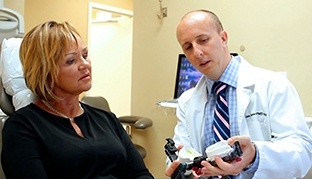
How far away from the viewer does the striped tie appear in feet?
4.14

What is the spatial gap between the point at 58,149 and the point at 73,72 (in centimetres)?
29

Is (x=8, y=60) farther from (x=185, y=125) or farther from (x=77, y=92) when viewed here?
(x=185, y=125)

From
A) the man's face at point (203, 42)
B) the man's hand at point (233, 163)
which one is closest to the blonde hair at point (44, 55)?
the man's face at point (203, 42)

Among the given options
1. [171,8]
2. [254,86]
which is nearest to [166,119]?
[171,8]

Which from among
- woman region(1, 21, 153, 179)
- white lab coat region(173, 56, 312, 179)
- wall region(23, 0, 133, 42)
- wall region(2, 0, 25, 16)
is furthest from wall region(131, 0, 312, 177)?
wall region(23, 0, 133, 42)

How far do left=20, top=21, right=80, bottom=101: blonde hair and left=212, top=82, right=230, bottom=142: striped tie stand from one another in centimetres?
57

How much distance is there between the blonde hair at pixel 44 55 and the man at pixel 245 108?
434 mm

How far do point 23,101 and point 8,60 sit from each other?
1.06ft

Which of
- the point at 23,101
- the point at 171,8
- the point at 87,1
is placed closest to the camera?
the point at 23,101

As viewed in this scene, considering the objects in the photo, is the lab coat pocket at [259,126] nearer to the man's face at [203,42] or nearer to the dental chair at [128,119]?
the man's face at [203,42]

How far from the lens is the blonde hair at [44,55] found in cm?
126

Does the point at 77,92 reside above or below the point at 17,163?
above

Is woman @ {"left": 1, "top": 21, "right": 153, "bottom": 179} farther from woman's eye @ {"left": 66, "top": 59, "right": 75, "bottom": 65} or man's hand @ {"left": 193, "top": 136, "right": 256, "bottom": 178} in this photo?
man's hand @ {"left": 193, "top": 136, "right": 256, "bottom": 178}

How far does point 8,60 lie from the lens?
1748 millimetres
